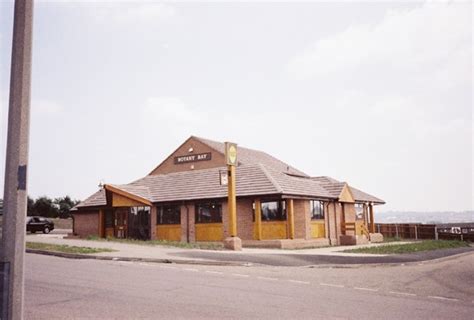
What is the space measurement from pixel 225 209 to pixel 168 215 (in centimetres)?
487

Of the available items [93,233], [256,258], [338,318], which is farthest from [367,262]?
[93,233]

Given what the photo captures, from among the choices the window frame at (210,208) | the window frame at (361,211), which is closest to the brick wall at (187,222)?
the window frame at (210,208)

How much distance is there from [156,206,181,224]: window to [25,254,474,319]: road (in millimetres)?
14624

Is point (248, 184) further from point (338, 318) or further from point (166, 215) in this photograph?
point (338, 318)

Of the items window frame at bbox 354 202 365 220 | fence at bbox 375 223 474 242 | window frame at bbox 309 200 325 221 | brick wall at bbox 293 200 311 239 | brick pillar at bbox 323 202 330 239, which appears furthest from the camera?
fence at bbox 375 223 474 242

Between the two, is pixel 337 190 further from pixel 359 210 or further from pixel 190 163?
pixel 190 163

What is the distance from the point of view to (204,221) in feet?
92.3

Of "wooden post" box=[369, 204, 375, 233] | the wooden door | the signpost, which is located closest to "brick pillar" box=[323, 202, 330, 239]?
the signpost

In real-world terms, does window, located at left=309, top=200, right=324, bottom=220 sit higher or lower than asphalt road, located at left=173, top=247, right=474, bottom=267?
higher

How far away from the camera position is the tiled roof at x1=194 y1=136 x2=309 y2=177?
36.9 m

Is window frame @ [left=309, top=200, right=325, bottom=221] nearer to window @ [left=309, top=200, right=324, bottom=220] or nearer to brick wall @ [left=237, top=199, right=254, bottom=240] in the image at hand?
window @ [left=309, top=200, right=324, bottom=220]

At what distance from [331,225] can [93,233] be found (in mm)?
18647

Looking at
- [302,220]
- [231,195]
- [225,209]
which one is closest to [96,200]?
[225,209]

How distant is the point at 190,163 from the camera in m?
37.7
